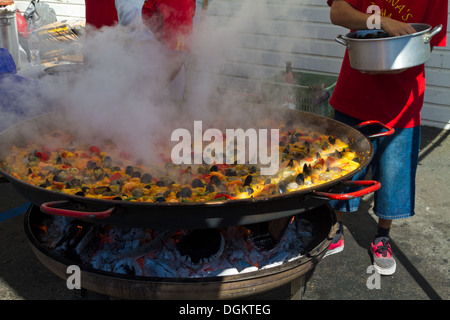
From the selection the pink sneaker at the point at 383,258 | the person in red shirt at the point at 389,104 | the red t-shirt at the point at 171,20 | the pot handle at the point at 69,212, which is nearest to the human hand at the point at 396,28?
the person in red shirt at the point at 389,104

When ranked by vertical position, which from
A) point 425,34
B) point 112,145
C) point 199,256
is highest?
point 425,34

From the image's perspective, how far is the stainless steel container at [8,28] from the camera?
6446mm

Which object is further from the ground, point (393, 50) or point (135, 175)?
point (393, 50)

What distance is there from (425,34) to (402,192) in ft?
→ 3.77

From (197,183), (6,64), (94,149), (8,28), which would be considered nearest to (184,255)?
(197,183)

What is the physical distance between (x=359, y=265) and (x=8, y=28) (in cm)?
626

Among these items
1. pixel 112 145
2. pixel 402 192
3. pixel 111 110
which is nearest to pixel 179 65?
pixel 111 110

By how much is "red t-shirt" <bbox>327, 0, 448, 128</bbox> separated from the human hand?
29 centimetres

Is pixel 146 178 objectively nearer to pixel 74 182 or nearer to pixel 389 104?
pixel 74 182

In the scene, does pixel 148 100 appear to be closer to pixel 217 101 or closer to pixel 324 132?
pixel 217 101

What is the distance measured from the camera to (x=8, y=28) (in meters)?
6.60

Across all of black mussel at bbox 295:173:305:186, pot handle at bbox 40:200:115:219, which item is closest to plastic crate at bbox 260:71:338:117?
black mussel at bbox 295:173:305:186
